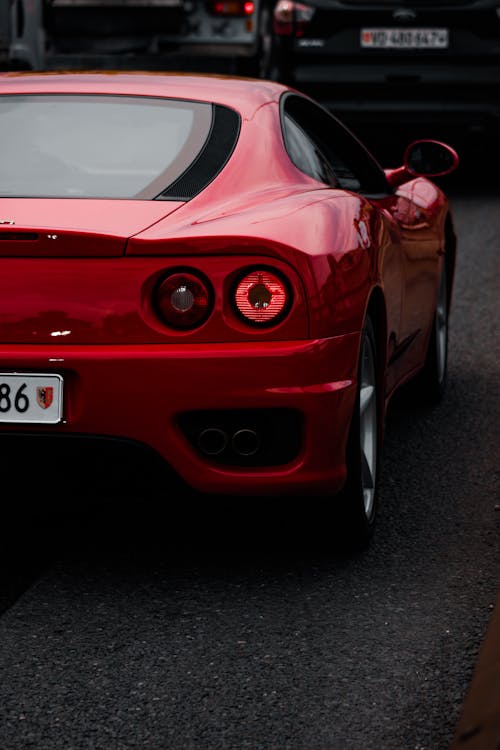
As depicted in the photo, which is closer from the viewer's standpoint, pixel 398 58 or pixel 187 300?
pixel 187 300

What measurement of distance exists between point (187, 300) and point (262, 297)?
0.61 feet

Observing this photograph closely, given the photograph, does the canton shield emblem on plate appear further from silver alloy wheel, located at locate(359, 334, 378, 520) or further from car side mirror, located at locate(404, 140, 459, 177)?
car side mirror, located at locate(404, 140, 459, 177)

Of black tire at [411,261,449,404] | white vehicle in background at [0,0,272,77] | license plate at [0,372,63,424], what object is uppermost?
license plate at [0,372,63,424]

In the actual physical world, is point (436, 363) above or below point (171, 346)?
below

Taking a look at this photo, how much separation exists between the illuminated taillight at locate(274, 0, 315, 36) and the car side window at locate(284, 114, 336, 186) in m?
7.89

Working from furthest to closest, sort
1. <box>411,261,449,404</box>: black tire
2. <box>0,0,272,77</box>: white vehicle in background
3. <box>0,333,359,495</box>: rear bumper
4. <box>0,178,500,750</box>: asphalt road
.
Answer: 1. <box>0,0,272,77</box>: white vehicle in background
2. <box>411,261,449,404</box>: black tire
3. <box>0,333,359,495</box>: rear bumper
4. <box>0,178,500,750</box>: asphalt road

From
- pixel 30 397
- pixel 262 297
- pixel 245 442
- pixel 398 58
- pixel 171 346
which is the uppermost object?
pixel 262 297

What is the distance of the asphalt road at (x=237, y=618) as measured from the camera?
3.29 metres

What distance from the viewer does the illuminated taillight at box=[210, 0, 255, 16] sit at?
1406 centimetres

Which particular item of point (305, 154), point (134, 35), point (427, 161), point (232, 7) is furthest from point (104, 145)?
point (232, 7)

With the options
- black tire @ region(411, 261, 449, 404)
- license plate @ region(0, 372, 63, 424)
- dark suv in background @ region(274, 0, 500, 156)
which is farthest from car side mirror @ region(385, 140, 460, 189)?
dark suv in background @ region(274, 0, 500, 156)

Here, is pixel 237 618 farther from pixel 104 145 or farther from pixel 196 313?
pixel 104 145

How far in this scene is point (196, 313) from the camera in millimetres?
3938

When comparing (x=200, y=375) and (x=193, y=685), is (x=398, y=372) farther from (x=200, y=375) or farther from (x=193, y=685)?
(x=193, y=685)
